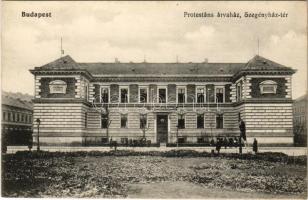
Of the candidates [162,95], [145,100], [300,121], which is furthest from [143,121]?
[300,121]

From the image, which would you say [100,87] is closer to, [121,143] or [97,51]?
[121,143]

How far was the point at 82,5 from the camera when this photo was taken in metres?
14.8

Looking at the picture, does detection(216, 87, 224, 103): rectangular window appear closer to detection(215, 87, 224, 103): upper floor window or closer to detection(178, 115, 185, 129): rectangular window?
detection(215, 87, 224, 103): upper floor window

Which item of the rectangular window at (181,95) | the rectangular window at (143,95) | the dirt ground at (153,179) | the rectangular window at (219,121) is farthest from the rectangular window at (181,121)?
the dirt ground at (153,179)

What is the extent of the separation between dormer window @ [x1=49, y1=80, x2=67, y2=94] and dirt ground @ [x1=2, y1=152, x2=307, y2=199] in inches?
312

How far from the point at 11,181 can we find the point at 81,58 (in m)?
5.50

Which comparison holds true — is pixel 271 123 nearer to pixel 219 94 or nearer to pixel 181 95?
pixel 219 94

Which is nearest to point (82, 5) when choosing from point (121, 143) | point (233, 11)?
point (233, 11)

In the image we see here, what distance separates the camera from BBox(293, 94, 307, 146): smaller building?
15.3 meters

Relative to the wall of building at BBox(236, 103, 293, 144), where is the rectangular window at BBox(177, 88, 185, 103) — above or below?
above

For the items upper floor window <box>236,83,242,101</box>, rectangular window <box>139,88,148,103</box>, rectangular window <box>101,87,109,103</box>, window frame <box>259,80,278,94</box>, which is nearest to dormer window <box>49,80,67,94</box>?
rectangular window <box>101,87,109,103</box>

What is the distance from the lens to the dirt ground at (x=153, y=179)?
534 inches

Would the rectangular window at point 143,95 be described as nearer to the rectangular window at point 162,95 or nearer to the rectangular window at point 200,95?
the rectangular window at point 162,95

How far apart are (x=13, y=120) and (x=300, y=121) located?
12.0m
